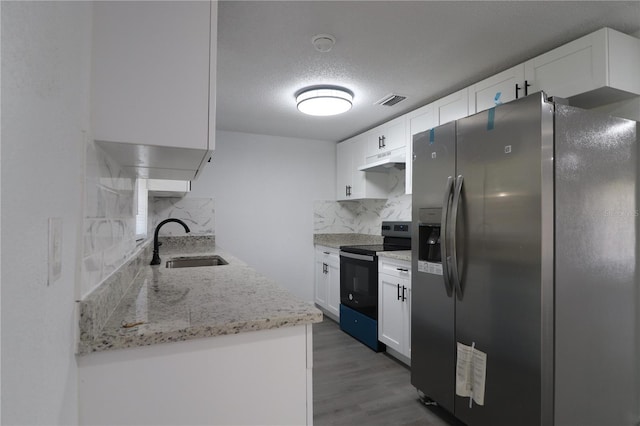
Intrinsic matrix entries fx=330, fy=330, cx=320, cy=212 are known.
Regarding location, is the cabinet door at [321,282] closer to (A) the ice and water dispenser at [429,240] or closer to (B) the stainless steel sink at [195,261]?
(B) the stainless steel sink at [195,261]

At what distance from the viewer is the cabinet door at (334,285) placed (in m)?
3.93

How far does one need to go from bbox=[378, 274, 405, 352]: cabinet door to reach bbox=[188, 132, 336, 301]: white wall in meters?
1.65

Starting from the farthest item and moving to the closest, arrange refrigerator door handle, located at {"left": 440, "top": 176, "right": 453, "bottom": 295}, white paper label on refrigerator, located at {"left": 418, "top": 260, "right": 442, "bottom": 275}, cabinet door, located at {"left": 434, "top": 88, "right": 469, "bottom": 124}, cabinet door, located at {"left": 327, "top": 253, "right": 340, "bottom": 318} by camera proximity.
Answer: cabinet door, located at {"left": 327, "top": 253, "right": 340, "bottom": 318} → cabinet door, located at {"left": 434, "top": 88, "right": 469, "bottom": 124} → white paper label on refrigerator, located at {"left": 418, "top": 260, "right": 442, "bottom": 275} → refrigerator door handle, located at {"left": 440, "top": 176, "right": 453, "bottom": 295}

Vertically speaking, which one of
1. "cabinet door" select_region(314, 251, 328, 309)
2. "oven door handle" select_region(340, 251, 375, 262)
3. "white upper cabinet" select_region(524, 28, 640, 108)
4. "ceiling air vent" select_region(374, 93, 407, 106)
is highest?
"ceiling air vent" select_region(374, 93, 407, 106)

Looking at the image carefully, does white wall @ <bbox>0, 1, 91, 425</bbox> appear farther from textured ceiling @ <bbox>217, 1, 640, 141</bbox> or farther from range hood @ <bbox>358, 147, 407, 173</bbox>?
range hood @ <bbox>358, 147, 407, 173</bbox>

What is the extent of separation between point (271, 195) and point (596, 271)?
3.47 meters

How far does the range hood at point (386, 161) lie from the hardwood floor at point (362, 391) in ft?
6.25

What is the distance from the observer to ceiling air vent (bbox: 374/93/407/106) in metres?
2.89

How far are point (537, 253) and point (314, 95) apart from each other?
1.94 meters

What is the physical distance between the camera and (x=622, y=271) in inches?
68.6

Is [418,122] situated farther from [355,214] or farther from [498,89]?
Answer: [355,214]

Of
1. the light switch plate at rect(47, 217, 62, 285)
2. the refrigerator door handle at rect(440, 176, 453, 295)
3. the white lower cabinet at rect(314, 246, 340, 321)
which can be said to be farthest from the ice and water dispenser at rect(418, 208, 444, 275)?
the light switch plate at rect(47, 217, 62, 285)

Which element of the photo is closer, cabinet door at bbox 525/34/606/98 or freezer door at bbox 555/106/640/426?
freezer door at bbox 555/106/640/426

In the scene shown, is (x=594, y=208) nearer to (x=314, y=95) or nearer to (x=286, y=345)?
(x=286, y=345)
